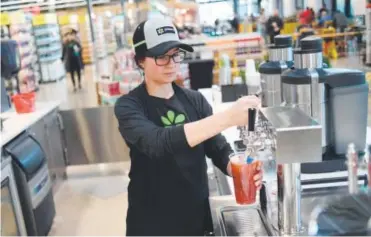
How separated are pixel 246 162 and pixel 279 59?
1.16 metres

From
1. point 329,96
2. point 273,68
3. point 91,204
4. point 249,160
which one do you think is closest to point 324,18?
point 91,204

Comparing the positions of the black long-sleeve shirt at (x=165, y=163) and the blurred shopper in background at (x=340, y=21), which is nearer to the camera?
the black long-sleeve shirt at (x=165, y=163)

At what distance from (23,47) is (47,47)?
7.09 feet

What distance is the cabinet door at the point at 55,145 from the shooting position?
4725mm

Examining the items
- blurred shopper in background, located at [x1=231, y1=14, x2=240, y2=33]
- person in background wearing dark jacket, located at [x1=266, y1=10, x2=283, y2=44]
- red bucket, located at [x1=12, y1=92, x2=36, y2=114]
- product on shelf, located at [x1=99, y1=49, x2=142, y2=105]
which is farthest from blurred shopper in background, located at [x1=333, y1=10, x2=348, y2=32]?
red bucket, located at [x1=12, y1=92, x2=36, y2=114]

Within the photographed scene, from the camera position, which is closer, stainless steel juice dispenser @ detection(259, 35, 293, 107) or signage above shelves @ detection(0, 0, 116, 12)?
stainless steel juice dispenser @ detection(259, 35, 293, 107)

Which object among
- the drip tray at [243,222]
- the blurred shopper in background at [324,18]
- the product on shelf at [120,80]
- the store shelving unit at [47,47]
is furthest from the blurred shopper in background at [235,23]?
the store shelving unit at [47,47]

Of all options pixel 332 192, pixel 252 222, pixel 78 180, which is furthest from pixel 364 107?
pixel 78 180

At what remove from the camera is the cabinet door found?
472 centimetres

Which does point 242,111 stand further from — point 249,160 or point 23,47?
point 23,47

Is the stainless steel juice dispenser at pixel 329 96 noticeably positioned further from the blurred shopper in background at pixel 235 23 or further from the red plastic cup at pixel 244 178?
the blurred shopper in background at pixel 235 23

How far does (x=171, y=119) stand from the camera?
66.7 inches

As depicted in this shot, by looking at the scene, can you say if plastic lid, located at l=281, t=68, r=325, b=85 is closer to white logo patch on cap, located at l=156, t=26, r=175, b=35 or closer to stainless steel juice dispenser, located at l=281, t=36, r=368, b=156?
stainless steel juice dispenser, located at l=281, t=36, r=368, b=156

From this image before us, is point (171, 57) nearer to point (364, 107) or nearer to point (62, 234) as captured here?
point (364, 107)
